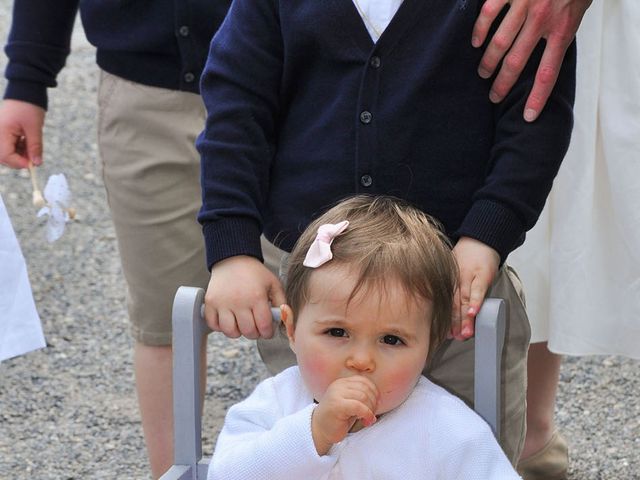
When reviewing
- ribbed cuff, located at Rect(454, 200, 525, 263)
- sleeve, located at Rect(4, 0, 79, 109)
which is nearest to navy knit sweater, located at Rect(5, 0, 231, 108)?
sleeve, located at Rect(4, 0, 79, 109)

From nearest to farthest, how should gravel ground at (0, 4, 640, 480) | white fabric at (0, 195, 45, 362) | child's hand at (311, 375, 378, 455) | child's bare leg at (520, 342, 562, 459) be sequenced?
1. child's hand at (311, 375, 378, 455)
2. white fabric at (0, 195, 45, 362)
3. child's bare leg at (520, 342, 562, 459)
4. gravel ground at (0, 4, 640, 480)

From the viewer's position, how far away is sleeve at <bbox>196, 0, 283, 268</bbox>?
2.02 m

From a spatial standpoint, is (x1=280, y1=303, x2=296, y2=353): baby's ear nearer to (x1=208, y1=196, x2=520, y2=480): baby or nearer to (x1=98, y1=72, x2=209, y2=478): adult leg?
(x1=208, y1=196, x2=520, y2=480): baby

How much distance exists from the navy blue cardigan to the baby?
0.19 metres

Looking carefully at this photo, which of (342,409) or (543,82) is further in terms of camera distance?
(543,82)

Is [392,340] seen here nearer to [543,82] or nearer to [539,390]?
[543,82]

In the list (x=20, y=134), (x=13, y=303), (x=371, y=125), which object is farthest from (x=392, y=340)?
(x=20, y=134)

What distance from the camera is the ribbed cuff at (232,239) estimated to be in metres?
2.00

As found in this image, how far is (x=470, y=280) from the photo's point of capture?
1897 mm

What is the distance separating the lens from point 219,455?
1.85 meters

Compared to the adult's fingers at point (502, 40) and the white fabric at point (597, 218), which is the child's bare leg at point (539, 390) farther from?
the adult's fingers at point (502, 40)

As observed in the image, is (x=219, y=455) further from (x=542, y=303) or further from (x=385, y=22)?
(x=542, y=303)

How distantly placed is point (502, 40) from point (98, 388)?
2200 millimetres

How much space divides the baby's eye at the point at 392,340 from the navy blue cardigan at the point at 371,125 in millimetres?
266
